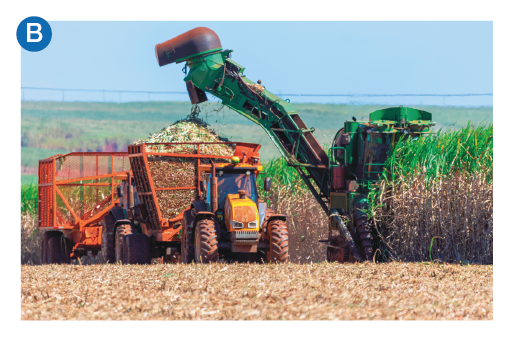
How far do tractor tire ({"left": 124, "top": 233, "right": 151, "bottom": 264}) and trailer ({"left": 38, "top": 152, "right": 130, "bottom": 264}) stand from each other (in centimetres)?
275

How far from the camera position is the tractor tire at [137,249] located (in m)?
12.8

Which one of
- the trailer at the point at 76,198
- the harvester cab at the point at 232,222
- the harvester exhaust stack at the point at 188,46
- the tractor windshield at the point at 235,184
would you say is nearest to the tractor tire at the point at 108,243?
the trailer at the point at 76,198

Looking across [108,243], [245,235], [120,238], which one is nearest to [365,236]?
[245,235]

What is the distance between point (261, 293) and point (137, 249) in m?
5.08

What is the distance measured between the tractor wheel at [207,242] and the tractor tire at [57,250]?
6.23 meters

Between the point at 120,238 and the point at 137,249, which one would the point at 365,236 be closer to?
the point at 137,249

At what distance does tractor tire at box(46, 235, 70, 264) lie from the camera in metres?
16.3

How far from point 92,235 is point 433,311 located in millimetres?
9794

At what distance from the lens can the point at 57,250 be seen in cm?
1634

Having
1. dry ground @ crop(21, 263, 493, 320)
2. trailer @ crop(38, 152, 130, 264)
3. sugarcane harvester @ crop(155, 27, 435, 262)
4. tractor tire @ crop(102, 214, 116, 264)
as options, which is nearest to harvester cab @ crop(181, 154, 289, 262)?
dry ground @ crop(21, 263, 493, 320)

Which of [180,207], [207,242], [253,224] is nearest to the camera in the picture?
[207,242]

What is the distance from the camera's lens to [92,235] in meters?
15.4

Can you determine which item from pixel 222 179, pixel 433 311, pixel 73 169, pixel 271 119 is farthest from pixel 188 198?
pixel 433 311

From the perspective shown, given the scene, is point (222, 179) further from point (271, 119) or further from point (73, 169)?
point (73, 169)
